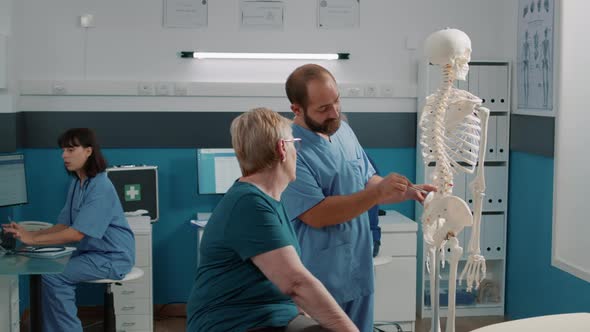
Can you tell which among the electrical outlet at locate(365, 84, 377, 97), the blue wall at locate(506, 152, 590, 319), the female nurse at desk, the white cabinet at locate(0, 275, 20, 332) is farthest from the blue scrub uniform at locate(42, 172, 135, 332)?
the blue wall at locate(506, 152, 590, 319)

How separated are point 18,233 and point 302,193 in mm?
1773

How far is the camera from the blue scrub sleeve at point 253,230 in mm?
2043

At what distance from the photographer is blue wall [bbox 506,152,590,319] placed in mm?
4524

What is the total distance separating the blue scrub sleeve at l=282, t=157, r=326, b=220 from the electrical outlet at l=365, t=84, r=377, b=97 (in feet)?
8.78

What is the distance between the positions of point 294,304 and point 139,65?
330 centimetres

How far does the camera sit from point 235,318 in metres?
2.07

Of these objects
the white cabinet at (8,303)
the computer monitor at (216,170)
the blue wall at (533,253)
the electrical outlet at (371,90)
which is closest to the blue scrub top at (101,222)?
the white cabinet at (8,303)

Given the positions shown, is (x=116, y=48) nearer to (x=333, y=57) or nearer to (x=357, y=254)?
(x=333, y=57)

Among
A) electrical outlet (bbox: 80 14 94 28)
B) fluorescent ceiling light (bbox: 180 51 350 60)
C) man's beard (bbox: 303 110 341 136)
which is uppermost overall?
electrical outlet (bbox: 80 14 94 28)

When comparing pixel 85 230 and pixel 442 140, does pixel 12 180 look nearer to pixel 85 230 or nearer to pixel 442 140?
pixel 85 230

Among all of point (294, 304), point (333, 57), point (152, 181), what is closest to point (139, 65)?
point (152, 181)

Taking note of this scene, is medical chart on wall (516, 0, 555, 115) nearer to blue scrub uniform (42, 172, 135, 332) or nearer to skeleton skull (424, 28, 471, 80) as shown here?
skeleton skull (424, 28, 471, 80)

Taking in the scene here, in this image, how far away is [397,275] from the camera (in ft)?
16.1

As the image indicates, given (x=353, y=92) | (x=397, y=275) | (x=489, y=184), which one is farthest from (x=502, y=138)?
(x=397, y=275)
